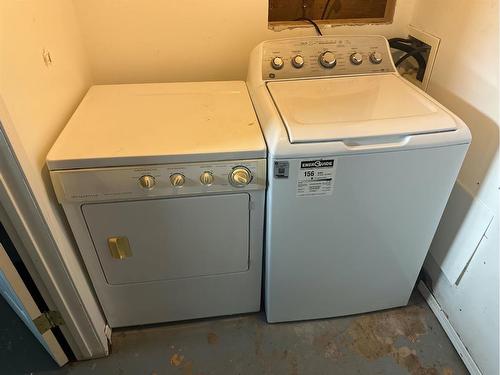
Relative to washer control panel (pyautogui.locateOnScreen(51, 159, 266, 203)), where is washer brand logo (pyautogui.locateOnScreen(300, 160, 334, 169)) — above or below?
above

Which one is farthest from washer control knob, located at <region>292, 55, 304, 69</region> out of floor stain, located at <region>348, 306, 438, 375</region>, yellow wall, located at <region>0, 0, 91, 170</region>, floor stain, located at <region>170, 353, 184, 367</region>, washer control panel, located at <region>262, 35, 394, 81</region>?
floor stain, located at <region>170, 353, 184, 367</region>

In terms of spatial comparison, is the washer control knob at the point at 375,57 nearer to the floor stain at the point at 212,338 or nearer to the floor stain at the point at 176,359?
the floor stain at the point at 212,338

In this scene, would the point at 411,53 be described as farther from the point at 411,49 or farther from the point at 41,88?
the point at 41,88

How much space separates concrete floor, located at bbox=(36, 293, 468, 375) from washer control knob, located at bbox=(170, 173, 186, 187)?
759 mm

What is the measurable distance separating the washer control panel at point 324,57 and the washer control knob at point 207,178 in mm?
503

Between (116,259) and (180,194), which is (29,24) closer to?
(180,194)

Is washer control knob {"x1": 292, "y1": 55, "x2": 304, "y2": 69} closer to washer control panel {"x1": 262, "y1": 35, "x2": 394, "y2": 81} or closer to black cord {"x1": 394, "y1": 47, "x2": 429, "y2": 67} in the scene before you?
washer control panel {"x1": 262, "y1": 35, "x2": 394, "y2": 81}

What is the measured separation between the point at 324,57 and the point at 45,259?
46.8 inches

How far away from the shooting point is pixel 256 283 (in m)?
1.49

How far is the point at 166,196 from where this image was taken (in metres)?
1.16

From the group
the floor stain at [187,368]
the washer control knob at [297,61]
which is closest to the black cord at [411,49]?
the washer control knob at [297,61]

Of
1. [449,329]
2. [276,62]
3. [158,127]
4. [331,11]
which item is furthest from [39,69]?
[449,329]

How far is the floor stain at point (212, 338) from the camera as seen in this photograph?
5.05ft

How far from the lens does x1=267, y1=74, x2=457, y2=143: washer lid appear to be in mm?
1087
